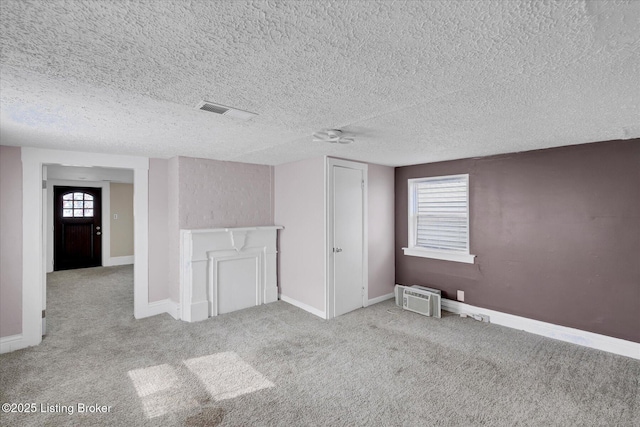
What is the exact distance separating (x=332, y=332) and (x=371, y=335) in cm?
45

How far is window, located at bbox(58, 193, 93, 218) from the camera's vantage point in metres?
7.50

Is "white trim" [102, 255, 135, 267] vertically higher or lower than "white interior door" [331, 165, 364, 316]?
lower

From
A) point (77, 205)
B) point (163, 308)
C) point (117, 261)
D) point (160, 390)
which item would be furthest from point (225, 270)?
point (77, 205)

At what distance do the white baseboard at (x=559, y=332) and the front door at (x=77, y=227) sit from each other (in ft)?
27.7

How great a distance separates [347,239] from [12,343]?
389cm

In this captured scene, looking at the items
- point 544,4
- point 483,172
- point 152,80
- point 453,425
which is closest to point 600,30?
point 544,4

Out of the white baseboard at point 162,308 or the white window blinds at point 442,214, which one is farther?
the white window blinds at point 442,214

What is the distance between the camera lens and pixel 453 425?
6.58 ft

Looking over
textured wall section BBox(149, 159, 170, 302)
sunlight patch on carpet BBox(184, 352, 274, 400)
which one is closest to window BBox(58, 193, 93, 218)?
textured wall section BBox(149, 159, 170, 302)

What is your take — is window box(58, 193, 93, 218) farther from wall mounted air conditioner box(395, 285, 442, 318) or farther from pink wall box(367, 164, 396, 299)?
wall mounted air conditioner box(395, 285, 442, 318)

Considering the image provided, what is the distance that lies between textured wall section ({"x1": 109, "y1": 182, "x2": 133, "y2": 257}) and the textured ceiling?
19.4ft

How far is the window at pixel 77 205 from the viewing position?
7.50 metres

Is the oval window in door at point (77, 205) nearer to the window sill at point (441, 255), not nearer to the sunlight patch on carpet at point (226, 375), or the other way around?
the sunlight patch on carpet at point (226, 375)

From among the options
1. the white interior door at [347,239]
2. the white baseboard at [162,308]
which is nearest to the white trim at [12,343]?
the white baseboard at [162,308]
